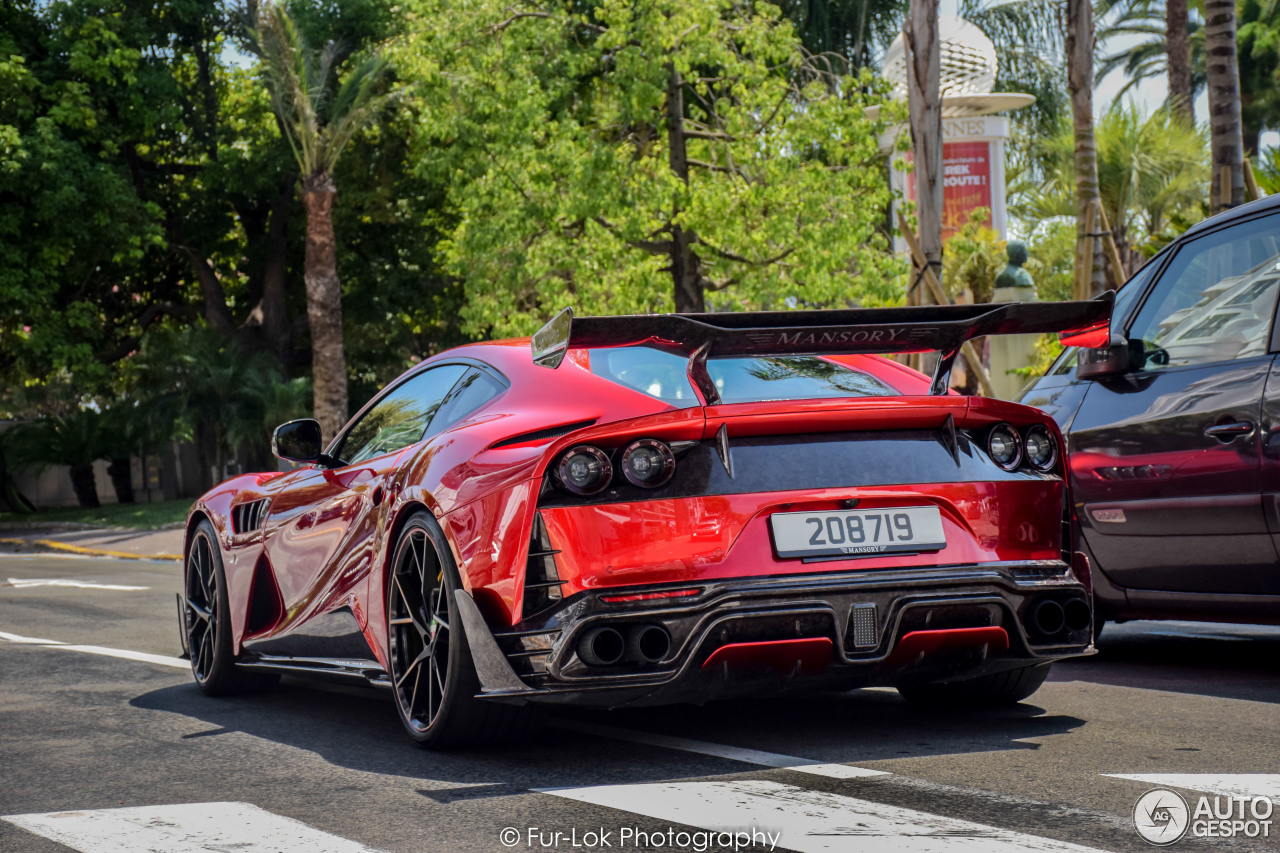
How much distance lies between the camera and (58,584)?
1411 cm

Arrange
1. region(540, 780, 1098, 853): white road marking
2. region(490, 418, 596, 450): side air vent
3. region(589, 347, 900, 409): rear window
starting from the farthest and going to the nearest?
region(589, 347, 900, 409): rear window, region(490, 418, 596, 450): side air vent, region(540, 780, 1098, 853): white road marking

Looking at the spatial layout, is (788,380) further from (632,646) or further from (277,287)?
(277,287)

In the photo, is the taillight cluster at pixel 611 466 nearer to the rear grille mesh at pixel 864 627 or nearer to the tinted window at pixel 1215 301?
the rear grille mesh at pixel 864 627

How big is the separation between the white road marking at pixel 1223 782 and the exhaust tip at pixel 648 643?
124 cm

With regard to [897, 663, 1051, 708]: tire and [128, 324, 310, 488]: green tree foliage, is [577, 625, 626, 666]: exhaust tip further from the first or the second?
[128, 324, 310, 488]: green tree foliage

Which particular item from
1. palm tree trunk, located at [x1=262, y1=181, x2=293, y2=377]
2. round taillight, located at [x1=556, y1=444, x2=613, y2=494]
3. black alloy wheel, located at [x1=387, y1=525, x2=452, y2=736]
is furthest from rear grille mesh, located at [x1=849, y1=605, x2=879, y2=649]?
palm tree trunk, located at [x1=262, y1=181, x2=293, y2=377]

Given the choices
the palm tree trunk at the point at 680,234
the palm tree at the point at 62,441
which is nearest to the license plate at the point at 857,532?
the palm tree trunk at the point at 680,234

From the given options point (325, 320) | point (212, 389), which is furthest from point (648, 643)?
point (212, 389)

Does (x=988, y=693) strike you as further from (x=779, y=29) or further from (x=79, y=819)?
(x=779, y=29)

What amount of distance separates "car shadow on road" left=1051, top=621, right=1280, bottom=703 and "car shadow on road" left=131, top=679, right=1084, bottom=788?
0.87m

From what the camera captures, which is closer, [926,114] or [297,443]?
[297,443]

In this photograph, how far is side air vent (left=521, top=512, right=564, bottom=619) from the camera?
13.5 ft

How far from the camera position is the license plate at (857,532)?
13.7 ft

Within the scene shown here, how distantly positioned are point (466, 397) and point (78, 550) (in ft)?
61.9
